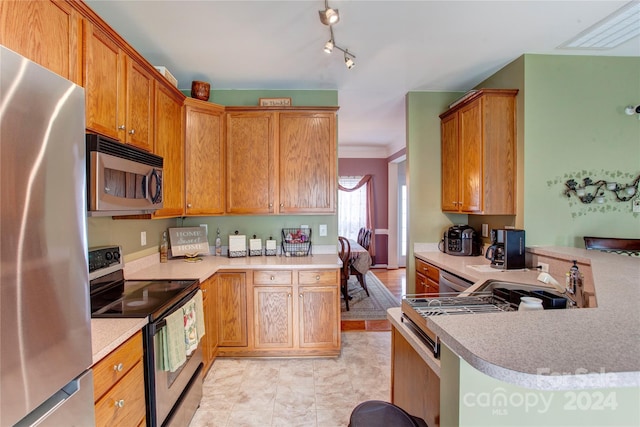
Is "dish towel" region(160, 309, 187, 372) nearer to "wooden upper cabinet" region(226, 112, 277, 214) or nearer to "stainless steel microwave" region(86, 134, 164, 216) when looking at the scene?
"stainless steel microwave" region(86, 134, 164, 216)

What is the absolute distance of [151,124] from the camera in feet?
7.15

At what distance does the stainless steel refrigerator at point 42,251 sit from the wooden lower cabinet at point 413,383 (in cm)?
122

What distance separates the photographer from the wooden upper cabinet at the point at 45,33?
1.12m

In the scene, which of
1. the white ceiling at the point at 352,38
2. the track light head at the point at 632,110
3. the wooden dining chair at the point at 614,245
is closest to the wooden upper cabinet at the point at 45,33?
the white ceiling at the point at 352,38

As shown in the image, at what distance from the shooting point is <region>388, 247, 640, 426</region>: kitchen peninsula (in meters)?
0.60

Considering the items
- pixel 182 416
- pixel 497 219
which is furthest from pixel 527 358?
pixel 497 219

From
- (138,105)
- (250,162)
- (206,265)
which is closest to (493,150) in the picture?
(250,162)

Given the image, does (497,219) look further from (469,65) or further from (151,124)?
(151,124)

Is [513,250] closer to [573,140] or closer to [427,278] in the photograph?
[427,278]

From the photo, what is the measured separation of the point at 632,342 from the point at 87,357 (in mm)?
1583

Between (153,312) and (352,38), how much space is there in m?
2.24

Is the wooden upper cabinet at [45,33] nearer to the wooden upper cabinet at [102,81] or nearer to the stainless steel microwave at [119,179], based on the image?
the wooden upper cabinet at [102,81]

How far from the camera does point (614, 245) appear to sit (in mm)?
2359

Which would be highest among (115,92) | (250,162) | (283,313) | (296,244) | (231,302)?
(115,92)
